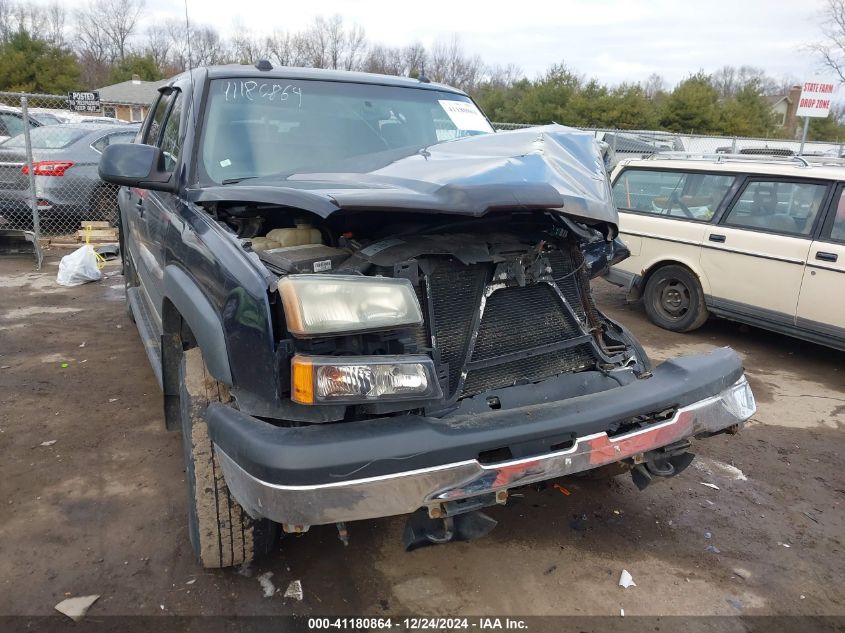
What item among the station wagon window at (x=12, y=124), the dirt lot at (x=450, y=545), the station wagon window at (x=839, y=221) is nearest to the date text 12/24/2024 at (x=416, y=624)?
the dirt lot at (x=450, y=545)

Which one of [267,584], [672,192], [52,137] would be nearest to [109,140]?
[52,137]

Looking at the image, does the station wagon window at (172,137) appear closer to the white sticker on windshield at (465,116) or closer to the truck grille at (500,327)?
the white sticker on windshield at (465,116)

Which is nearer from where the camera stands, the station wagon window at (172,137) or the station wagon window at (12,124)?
the station wagon window at (172,137)

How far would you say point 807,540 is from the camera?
2945 mm

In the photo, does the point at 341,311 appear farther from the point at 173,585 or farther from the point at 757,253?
the point at 757,253

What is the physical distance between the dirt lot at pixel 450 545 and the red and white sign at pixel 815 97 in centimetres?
900

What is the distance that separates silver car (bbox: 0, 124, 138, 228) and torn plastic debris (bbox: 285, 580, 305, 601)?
7718mm

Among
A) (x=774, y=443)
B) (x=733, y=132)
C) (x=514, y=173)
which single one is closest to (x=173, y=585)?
(x=514, y=173)

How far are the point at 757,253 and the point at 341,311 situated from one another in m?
4.84

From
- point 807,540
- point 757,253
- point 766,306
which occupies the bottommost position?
point 807,540

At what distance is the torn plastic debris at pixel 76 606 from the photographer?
2311 mm

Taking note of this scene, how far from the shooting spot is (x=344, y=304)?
1.87 meters

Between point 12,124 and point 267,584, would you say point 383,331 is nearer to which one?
point 267,584

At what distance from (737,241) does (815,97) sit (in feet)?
24.4
